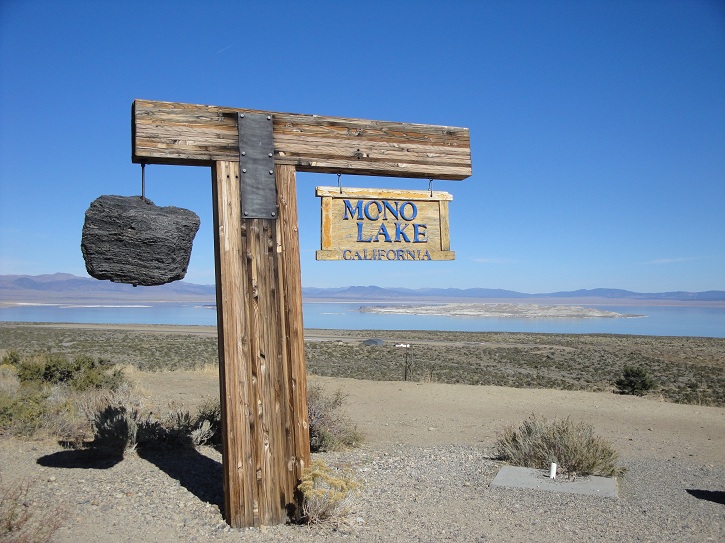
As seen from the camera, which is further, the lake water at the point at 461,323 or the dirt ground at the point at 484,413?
the lake water at the point at 461,323

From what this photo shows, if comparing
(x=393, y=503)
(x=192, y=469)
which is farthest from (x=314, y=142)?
(x=192, y=469)

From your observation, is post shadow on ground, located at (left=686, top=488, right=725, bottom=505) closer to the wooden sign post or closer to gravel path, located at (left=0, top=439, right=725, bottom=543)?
gravel path, located at (left=0, top=439, right=725, bottom=543)

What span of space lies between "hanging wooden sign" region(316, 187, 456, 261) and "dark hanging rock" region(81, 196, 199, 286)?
116 cm

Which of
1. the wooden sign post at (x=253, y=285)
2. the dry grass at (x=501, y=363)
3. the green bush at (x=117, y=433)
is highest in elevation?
the wooden sign post at (x=253, y=285)

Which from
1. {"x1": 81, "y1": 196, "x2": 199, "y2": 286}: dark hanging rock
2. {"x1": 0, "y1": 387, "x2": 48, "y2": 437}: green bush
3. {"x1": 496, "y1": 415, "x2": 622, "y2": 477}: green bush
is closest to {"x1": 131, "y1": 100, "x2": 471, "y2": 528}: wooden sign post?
{"x1": 81, "y1": 196, "x2": 199, "y2": 286}: dark hanging rock

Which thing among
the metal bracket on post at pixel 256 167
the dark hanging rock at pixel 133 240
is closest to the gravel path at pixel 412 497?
the dark hanging rock at pixel 133 240

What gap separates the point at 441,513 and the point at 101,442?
376cm

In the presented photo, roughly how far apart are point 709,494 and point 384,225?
404cm

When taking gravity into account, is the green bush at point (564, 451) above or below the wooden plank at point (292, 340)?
below

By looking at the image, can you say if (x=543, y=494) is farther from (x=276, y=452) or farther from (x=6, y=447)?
(x=6, y=447)

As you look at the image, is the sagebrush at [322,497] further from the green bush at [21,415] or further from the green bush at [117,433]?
the green bush at [21,415]

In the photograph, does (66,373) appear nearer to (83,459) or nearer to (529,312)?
(83,459)

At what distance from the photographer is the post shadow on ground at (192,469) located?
18.7 ft

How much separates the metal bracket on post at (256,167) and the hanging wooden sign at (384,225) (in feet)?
1.65
